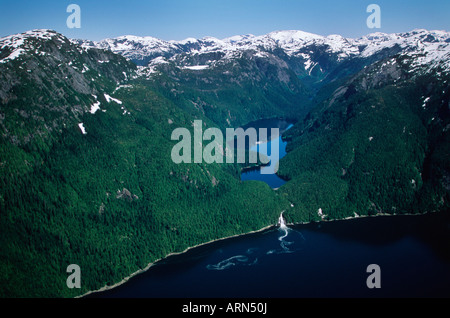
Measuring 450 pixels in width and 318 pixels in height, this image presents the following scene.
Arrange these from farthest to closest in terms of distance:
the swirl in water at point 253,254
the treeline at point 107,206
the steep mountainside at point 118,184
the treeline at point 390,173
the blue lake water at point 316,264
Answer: the treeline at point 390,173 < the swirl in water at point 253,254 < the steep mountainside at point 118,184 < the treeline at point 107,206 < the blue lake water at point 316,264

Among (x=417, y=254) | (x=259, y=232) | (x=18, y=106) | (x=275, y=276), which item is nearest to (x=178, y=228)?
(x=259, y=232)

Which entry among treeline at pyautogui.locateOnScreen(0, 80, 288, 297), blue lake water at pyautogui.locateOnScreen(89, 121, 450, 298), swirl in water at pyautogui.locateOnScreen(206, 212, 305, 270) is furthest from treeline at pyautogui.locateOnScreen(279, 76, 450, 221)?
treeline at pyautogui.locateOnScreen(0, 80, 288, 297)

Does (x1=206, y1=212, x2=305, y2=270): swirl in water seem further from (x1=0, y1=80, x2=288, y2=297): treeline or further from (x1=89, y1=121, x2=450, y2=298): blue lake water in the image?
(x1=0, y1=80, x2=288, y2=297): treeline

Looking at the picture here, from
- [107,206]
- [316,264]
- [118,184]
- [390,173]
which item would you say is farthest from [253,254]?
[390,173]

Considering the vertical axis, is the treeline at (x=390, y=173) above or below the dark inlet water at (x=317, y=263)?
above

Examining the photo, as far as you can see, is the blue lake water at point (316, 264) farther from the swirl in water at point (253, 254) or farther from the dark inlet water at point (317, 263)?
the swirl in water at point (253, 254)

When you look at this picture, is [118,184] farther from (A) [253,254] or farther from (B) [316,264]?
(B) [316,264]

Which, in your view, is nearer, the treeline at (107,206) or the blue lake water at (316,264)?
the blue lake water at (316,264)

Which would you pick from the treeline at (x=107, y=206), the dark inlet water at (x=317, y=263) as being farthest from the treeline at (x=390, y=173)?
the treeline at (x=107, y=206)

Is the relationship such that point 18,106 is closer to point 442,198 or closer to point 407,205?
point 407,205
